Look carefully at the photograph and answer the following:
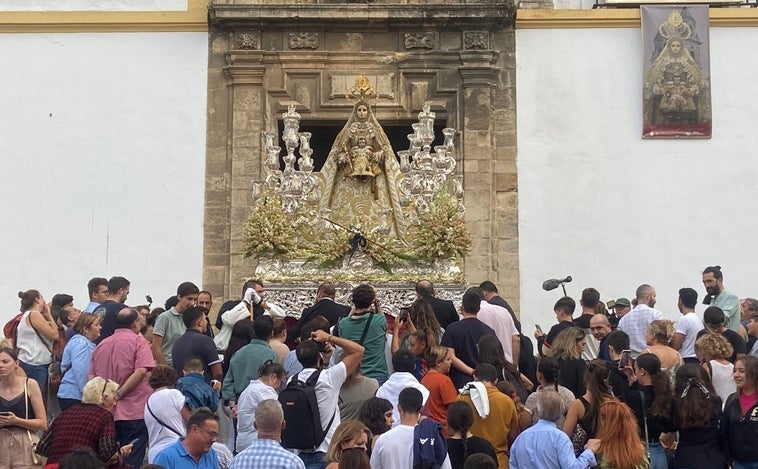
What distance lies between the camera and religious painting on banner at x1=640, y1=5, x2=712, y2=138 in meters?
16.9

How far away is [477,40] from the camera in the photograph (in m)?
17.1

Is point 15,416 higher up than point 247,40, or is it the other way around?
point 247,40

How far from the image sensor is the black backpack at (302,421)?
9116mm

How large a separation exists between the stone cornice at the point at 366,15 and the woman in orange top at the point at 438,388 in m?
8.14

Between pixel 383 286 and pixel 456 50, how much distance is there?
4694 mm

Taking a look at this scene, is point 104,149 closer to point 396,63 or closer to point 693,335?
point 396,63

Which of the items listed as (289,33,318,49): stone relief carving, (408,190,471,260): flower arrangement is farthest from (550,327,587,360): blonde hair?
(289,33,318,49): stone relief carving

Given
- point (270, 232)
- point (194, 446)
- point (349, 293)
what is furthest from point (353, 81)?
point (194, 446)

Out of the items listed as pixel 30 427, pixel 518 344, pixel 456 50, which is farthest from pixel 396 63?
pixel 30 427

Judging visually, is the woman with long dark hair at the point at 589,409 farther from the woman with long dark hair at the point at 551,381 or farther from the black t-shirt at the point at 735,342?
the black t-shirt at the point at 735,342

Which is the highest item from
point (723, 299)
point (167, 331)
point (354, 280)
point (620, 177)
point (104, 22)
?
point (104, 22)

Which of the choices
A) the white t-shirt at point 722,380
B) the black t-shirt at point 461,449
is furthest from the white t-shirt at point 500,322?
the black t-shirt at point 461,449

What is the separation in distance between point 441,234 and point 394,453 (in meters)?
5.55

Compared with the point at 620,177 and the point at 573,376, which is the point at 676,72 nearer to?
the point at 620,177
